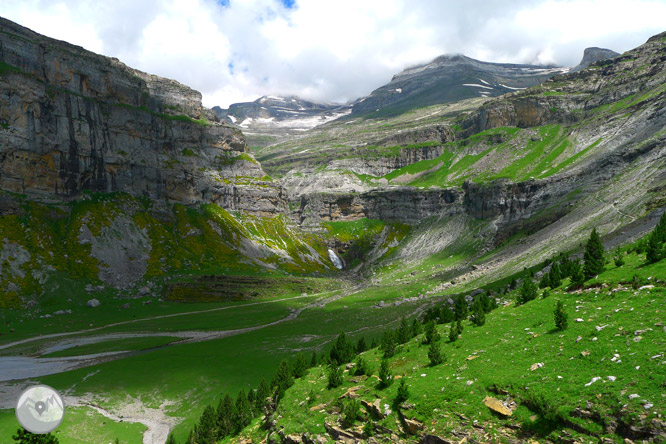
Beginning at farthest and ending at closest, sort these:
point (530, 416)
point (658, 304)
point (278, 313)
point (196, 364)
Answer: point (278, 313), point (196, 364), point (658, 304), point (530, 416)

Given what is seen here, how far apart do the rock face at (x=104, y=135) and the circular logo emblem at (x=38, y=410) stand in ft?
487

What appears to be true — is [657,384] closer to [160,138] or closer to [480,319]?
[480,319]

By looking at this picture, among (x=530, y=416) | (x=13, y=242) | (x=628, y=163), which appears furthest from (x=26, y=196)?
(x=628, y=163)

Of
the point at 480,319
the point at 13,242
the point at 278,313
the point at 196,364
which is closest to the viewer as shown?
the point at 480,319

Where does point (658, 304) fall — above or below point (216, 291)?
above

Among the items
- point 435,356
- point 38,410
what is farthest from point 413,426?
point 38,410

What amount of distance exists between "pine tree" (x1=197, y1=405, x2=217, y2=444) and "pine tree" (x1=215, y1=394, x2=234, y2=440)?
0.31m

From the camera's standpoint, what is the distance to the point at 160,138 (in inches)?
6535

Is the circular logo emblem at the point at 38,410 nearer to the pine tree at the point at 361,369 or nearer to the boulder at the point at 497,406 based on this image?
the boulder at the point at 497,406

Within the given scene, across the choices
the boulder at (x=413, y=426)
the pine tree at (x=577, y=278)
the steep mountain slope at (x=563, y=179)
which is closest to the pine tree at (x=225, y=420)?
the boulder at (x=413, y=426)

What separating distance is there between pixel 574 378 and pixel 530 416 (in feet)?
7.96

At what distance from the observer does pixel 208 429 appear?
27219 mm

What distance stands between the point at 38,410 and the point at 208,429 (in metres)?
22.1

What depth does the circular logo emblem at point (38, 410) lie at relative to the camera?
8.33 metres
